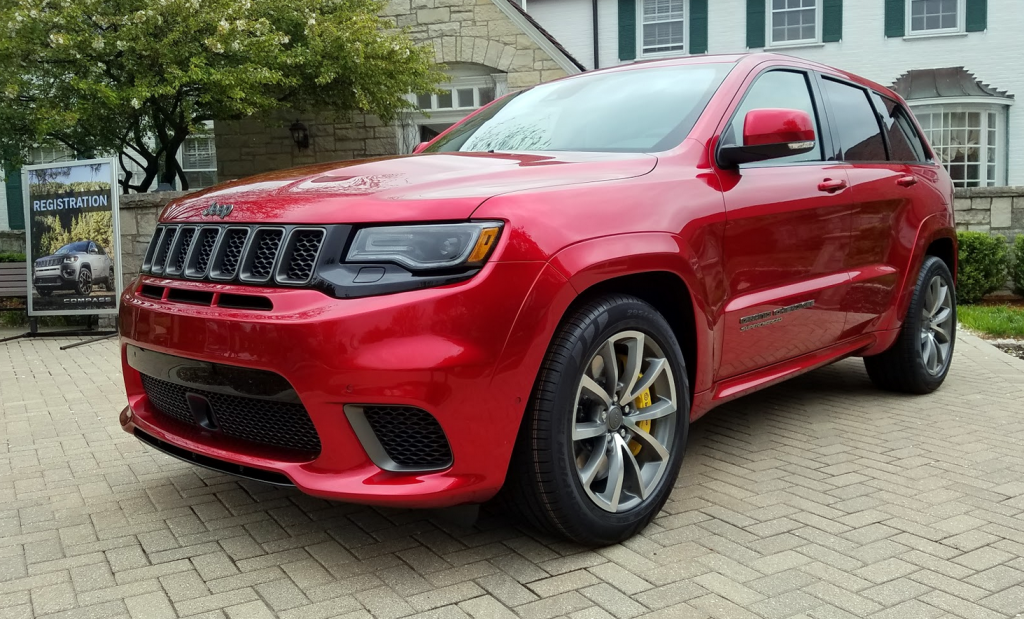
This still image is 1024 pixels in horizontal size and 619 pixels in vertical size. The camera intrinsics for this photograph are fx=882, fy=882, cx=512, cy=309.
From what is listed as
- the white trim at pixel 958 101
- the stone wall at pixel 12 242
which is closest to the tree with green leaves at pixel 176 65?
the stone wall at pixel 12 242

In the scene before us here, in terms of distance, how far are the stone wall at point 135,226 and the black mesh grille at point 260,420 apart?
6.84 m

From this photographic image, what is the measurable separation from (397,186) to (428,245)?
11.3 inches

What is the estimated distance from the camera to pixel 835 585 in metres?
2.68

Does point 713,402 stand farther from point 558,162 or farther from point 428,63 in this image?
point 428,63

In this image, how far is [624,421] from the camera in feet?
9.70

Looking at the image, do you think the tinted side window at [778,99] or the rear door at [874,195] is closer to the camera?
the tinted side window at [778,99]

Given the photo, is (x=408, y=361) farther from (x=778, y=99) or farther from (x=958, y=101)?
(x=958, y=101)

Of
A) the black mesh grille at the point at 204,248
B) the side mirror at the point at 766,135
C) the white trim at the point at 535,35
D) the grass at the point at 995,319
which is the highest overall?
the white trim at the point at 535,35

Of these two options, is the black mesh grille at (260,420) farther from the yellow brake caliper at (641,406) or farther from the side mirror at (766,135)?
the side mirror at (766,135)

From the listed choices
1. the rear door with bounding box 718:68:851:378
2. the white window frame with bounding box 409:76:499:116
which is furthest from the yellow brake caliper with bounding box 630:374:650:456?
the white window frame with bounding box 409:76:499:116

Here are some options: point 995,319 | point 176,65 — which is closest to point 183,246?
point 995,319

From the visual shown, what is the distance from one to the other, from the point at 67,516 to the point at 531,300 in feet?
6.98

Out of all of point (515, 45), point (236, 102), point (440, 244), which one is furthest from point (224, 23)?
point (440, 244)

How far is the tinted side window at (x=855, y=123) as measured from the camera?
4.43 meters
